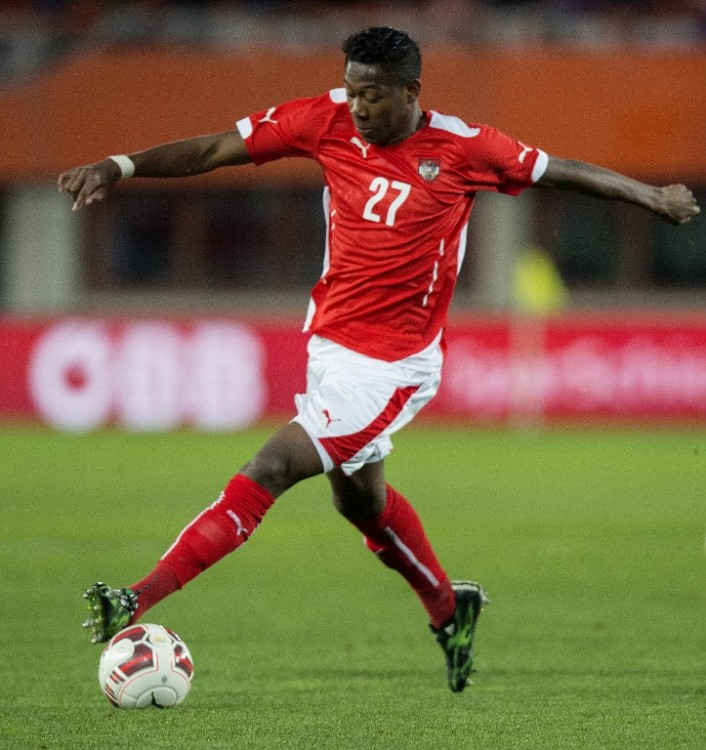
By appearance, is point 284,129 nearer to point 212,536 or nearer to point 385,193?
point 385,193

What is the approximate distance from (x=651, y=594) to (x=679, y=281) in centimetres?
1700

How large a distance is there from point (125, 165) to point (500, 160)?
1.34m

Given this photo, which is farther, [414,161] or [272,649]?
[272,649]

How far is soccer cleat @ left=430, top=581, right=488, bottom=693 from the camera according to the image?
5863 mm

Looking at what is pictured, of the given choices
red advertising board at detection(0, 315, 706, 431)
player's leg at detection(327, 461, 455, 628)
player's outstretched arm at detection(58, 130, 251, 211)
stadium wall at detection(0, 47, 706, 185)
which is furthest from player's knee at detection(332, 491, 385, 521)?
Answer: stadium wall at detection(0, 47, 706, 185)

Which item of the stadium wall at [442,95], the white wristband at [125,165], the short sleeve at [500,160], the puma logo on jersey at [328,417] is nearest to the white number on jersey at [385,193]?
the short sleeve at [500,160]

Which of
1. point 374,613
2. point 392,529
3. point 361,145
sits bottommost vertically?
point 374,613

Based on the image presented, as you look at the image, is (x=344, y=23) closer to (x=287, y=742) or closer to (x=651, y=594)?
(x=651, y=594)

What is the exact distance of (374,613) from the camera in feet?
25.2

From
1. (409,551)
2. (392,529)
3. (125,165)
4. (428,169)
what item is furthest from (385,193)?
(409,551)

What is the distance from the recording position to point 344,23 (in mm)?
22891

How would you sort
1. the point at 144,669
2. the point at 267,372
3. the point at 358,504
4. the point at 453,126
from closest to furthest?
the point at 144,669
the point at 453,126
the point at 358,504
the point at 267,372

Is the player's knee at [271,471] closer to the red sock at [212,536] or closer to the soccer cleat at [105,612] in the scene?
the red sock at [212,536]

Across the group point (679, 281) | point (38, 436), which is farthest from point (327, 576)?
point (679, 281)
